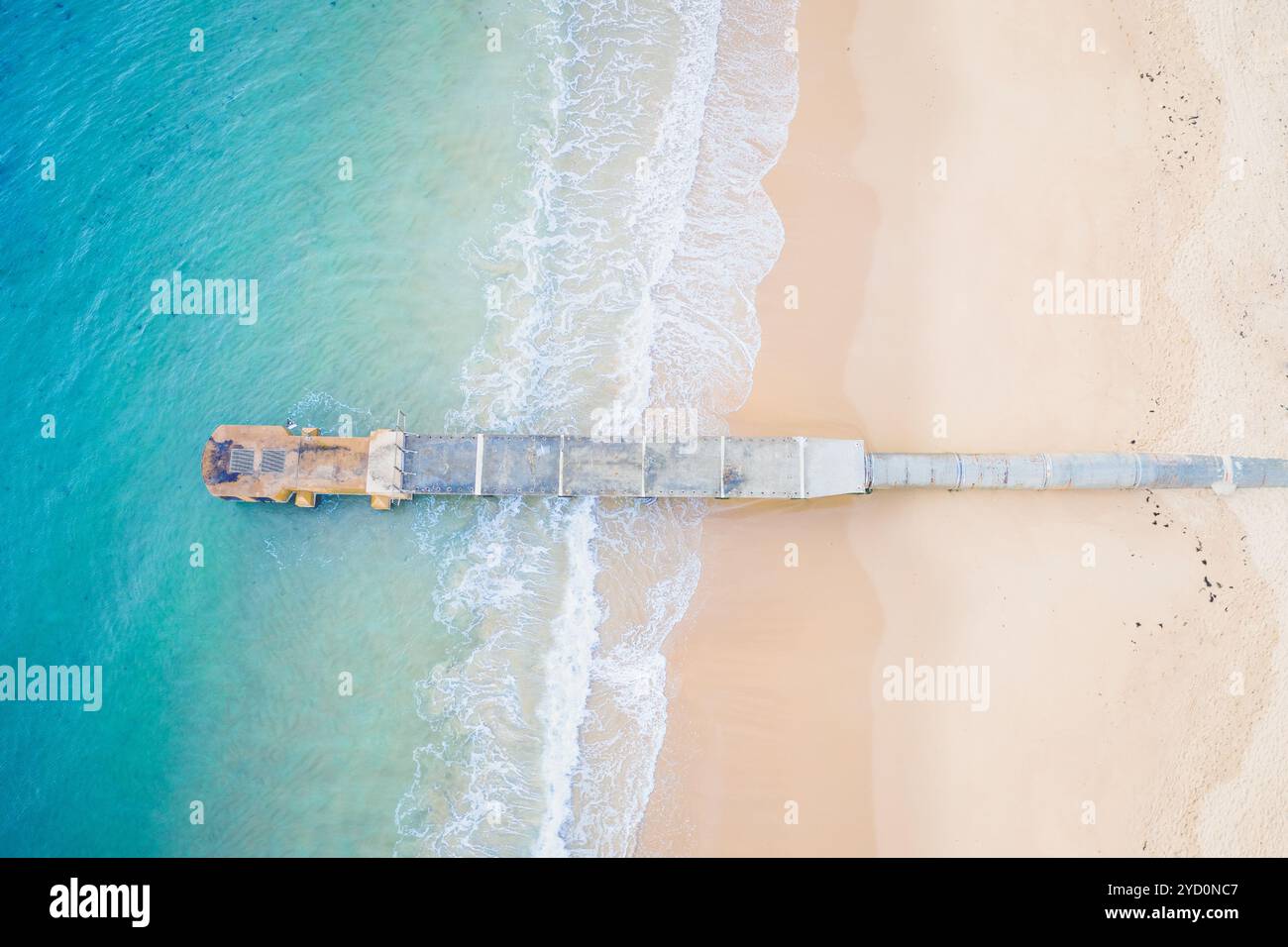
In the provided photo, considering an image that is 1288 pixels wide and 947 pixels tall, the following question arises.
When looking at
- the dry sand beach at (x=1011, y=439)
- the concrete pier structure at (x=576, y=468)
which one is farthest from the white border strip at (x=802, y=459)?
the dry sand beach at (x=1011, y=439)

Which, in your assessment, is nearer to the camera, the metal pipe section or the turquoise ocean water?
the turquoise ocean water

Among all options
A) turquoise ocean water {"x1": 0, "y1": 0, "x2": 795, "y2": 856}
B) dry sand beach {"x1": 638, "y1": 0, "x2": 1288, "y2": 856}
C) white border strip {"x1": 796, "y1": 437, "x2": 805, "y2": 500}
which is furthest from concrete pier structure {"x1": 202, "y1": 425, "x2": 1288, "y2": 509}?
turquoise ocean water {"x1": 0, "y1": 0, "x2": 795, "y2": 856}

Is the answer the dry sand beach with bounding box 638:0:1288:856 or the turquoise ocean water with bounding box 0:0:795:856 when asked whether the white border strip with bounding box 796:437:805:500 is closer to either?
the dry sand beach with bounding box 638:0:1288:856

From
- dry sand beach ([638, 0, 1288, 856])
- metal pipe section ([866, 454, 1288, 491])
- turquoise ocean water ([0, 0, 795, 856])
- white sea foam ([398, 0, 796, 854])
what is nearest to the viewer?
dry sand beach ([638, 0, 1288, 856])

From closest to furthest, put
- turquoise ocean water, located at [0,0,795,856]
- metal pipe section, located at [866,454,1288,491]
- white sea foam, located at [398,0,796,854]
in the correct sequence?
white sea foam, located at [398,0,796,854] < turquoise ocean water, located at [0,0,795,856] < metal pipe section, located at [866,454,1288,491]

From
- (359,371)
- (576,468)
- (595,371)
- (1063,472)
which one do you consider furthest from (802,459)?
A: (359,371)

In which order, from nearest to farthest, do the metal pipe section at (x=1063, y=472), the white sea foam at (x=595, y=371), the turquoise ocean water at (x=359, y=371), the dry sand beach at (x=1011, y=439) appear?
the dry sand beach at (x=1011, y=439) < the white sea foam at (x=595, y=371) < the turquoise ocean water at (x=359, y=371) < the metal pipe section at (x=1063, y=472)

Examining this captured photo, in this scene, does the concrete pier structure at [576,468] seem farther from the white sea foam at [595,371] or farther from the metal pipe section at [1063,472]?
the white sea foam at [595,371]

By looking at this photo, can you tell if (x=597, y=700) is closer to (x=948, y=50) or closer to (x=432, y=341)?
(x=432, y=341)
